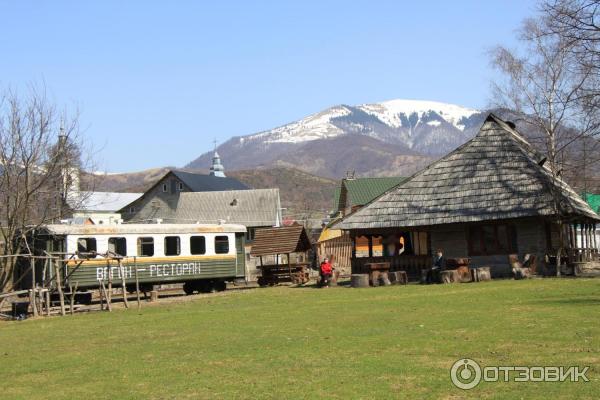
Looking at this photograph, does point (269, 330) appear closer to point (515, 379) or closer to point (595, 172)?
point (515, 379)

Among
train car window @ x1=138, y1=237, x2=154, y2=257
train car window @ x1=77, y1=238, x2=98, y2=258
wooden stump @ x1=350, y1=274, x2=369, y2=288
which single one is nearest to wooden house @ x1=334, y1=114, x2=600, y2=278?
wooden stump @ x1=350, y1=274, x2=369, y2=288

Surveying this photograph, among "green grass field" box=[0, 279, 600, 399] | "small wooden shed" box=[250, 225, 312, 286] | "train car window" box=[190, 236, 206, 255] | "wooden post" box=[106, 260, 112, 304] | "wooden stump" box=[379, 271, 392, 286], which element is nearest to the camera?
"green grass field" box=[0, 279, 600, 399]

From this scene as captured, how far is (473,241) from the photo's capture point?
3366 centimetres

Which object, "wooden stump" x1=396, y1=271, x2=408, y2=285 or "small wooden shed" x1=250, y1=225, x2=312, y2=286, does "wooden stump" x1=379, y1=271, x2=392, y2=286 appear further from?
"small wooden shed" x1=250, y1=225, x2=312, y2=286

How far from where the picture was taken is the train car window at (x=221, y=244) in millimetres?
35938

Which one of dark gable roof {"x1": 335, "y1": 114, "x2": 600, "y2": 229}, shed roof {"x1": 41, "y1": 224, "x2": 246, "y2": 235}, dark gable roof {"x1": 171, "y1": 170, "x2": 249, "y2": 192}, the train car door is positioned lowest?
the train car door

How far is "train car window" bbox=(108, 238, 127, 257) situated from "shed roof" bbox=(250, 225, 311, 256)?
22.1ft

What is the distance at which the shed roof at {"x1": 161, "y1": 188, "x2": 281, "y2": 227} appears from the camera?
249 ft

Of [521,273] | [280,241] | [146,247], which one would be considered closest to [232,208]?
[280,241]

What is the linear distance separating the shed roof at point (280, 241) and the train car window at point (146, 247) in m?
5.49

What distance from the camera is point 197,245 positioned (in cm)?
3519

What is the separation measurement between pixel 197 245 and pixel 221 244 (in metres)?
1.40

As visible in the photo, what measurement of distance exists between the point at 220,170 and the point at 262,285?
93.0 meters

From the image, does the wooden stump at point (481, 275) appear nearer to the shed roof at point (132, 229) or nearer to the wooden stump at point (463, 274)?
the wooden stump at point (463, 274)
